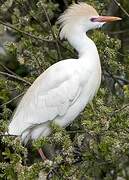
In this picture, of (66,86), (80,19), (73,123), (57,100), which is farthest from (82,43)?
(73,123)

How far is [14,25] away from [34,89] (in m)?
0.72

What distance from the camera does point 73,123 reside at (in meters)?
5.25

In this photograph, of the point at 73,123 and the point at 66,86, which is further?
the point at 73,123

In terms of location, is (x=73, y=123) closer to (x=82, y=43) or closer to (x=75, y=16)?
(x=82, y=43)

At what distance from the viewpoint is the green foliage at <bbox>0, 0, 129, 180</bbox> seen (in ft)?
13.1

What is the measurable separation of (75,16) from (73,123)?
830mm

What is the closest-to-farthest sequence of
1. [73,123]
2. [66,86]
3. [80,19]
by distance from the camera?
[66,86]
[80,19]
[73,123]

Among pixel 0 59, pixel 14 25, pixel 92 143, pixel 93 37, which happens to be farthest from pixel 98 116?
pixel 0 59

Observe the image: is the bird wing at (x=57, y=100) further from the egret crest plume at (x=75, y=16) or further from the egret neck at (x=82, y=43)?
the egret crest plume at (x=75, y=16)

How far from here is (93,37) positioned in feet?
16.9

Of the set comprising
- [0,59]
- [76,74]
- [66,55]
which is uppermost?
[76,74]

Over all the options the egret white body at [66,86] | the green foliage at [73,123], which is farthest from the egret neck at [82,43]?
the green foliage at [73,123]

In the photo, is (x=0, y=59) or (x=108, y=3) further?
(x=0, y=59)

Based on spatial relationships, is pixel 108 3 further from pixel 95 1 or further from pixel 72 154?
pixel 72 154
